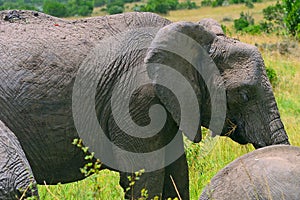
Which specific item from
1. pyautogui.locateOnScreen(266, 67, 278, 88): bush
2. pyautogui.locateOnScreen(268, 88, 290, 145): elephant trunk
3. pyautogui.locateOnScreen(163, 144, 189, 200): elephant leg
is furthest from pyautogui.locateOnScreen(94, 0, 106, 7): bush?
pyautogui.locateOnScreen(268, 88, 290, 145): elephant trunk

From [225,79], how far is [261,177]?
50.0 inches

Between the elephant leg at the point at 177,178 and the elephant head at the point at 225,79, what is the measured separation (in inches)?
21.4

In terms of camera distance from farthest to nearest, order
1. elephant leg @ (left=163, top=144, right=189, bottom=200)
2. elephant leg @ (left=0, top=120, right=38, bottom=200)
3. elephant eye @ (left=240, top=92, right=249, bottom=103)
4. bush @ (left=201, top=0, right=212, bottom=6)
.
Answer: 1. bush @ (left=201, top=0, right=212, bottom=6)
2. elephant leg @ (left=163, top=144, right=189, bottom=200)
3. elephant eye @ (left=240, top=92, right=249, bottom=103)
4. elephant leg @ (left=0, top=120, right=38, bottom=200)

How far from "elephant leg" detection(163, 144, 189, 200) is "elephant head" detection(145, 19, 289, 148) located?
1.79 ft

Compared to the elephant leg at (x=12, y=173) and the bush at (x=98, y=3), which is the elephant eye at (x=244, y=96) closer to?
the elephant leg at (x=12, y=173)

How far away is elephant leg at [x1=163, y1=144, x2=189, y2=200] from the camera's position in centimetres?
711

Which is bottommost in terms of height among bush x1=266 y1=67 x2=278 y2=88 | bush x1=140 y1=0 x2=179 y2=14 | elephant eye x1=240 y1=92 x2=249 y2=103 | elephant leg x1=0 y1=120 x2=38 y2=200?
bush x1=140 y1=0 x2=179 y2=14

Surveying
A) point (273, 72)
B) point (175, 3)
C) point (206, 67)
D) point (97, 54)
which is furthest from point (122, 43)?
point (175, 3)

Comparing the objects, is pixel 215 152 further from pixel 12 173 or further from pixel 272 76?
pixel 272 76

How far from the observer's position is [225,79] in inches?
261

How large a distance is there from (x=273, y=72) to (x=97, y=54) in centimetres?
810

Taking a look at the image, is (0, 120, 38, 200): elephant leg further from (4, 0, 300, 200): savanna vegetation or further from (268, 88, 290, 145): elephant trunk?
(268, 88, 290, 145): elephant trunk

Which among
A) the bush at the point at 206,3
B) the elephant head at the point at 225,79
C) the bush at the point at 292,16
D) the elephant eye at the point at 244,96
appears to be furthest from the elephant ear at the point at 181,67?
the bush at the point at 206,3

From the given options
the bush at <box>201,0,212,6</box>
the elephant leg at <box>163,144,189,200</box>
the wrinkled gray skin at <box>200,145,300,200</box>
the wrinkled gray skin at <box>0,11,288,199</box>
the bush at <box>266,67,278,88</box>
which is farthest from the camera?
the bush at <box>201,0,212,6</box>
